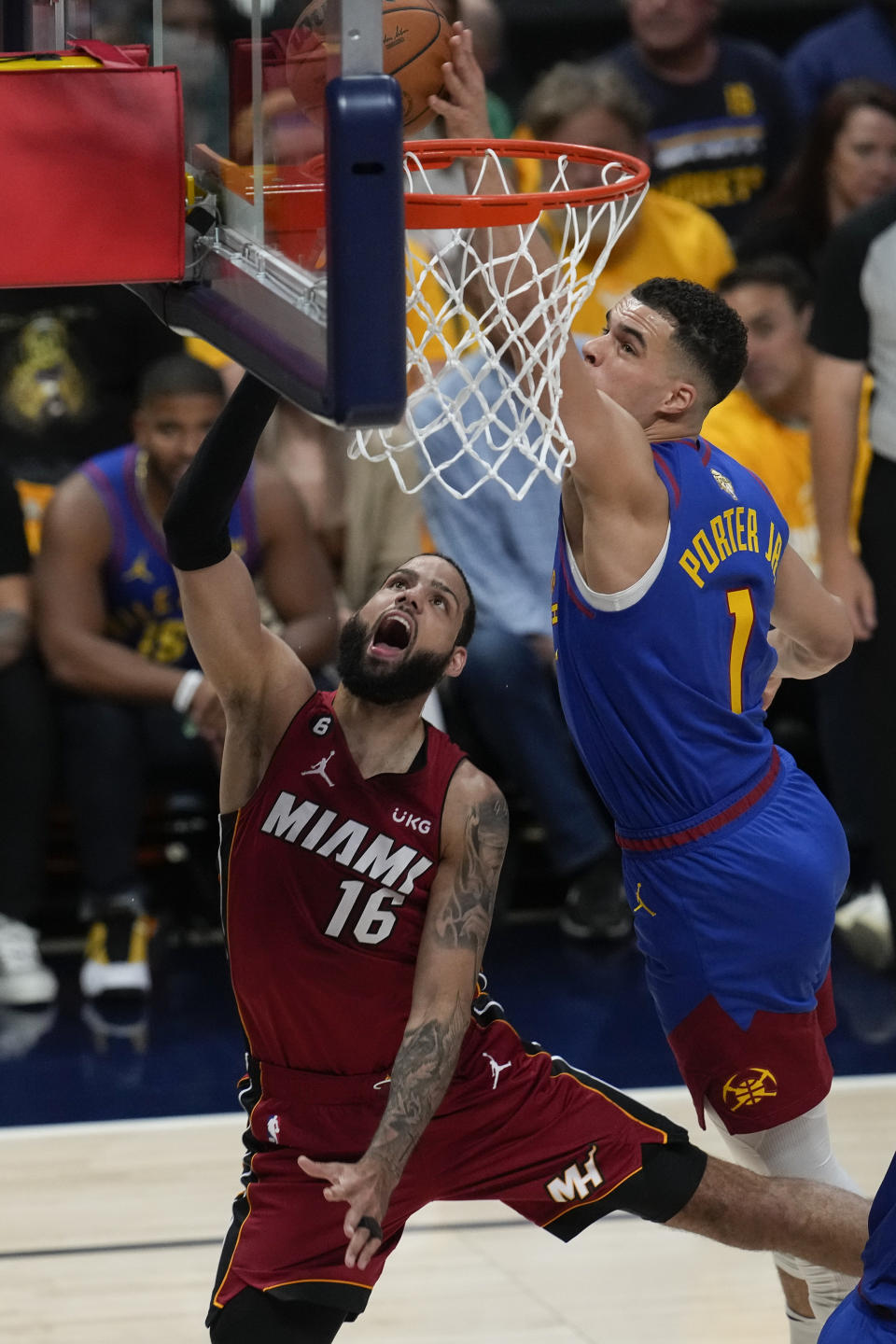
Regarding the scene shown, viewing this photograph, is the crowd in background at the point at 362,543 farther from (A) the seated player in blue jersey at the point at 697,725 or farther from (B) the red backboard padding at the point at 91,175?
(B) the red backboard padding at the point at 91,175

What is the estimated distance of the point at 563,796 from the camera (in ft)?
20.2

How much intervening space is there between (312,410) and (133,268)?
539mm

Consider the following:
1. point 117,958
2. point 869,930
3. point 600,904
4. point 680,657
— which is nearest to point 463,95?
point 680,657

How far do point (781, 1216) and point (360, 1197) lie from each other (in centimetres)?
88

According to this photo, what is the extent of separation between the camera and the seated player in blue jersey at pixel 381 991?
3.29 metres

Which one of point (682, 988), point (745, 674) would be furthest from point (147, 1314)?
point (745, 674)

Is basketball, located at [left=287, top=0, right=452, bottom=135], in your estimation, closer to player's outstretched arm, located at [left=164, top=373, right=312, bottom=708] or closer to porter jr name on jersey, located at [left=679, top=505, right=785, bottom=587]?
player's outstretched arm, located at [left=164, top=373, right=312, bottom=708]

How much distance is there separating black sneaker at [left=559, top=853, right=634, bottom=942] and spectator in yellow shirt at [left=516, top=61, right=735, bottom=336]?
1746 mm

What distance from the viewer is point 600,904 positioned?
6312mm

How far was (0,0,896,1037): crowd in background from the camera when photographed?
5.78m

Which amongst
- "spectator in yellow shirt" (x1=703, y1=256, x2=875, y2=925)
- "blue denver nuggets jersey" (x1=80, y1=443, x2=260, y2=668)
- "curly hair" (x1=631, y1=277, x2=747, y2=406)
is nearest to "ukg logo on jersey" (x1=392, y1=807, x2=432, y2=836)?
"curly hair" (x1=631, y1=277, x2=747, y2=406)

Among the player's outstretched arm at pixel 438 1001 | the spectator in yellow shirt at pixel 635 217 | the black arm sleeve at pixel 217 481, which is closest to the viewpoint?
the black arm sleeve at pixel 217 481

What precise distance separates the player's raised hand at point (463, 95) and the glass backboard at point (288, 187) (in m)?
0.37

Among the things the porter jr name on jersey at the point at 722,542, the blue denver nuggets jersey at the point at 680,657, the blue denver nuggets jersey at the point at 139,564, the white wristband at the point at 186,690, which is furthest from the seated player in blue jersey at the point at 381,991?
the blue denver nuggets jersey at the point at 139,564
